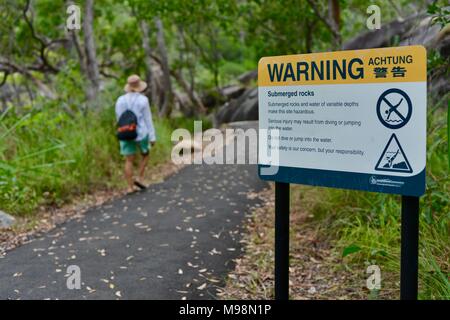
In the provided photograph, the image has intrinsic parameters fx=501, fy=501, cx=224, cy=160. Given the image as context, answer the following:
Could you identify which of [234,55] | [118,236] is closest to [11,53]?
[118,236]

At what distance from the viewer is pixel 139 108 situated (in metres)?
7.51

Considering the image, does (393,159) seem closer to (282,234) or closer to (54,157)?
(282,234)

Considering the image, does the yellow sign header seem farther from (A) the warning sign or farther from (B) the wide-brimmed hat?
(B) the wide-brimmed hat

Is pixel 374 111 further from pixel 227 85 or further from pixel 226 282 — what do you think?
pixel 227 85

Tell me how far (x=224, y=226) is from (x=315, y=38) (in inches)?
362

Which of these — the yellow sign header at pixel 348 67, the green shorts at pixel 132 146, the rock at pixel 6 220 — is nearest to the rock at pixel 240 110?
the green shorts at pixel 132 146

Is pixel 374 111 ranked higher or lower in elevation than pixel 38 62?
lower

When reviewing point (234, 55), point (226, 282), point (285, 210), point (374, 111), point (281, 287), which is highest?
point (234, 55)

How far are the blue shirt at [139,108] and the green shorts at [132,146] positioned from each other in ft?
0.55

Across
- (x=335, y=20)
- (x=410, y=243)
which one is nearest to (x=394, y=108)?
(x=410, y=243)

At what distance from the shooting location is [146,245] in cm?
498

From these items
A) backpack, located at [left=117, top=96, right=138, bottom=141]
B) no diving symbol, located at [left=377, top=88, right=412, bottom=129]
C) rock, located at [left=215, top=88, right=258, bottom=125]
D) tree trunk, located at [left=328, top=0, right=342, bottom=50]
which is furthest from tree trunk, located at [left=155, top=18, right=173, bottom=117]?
no diving symbol, located at [left=377, top=88, right=412, bottom=129]

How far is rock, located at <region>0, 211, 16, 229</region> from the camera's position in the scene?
17.9 feet

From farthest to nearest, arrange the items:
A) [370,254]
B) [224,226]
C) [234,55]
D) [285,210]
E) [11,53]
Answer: [234,55] → [11,53] → [224,226] → [370,254] → [285,210]
